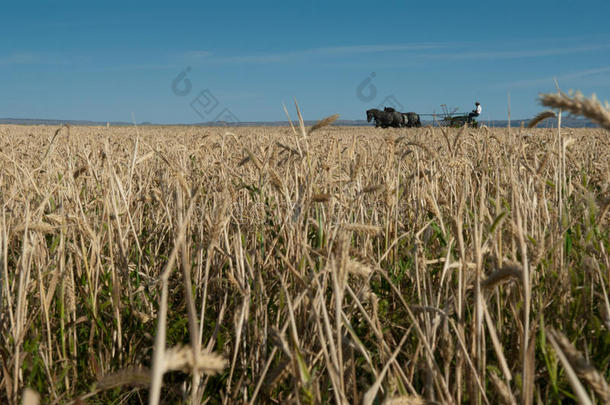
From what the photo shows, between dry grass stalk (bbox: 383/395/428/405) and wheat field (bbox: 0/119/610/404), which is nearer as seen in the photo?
dry grass stalk (bbox: 383/395/428/405)

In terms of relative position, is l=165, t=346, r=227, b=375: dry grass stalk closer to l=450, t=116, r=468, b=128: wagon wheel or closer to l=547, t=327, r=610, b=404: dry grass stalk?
l=547, t=327, r=610, b=404: dry grass stalk

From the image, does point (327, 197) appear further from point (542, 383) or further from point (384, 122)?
point (384, 122)

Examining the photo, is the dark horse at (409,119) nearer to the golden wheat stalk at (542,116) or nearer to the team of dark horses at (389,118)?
the team of dark horses at (389,118)

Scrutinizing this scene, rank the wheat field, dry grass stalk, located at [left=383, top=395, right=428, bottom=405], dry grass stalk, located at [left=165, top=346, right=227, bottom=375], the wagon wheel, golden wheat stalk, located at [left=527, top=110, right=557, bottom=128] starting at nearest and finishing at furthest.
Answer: dry grass stalk, located at [left=165, top=346, right=227, bottom=375], dry grass stalk, located at [left=383, top=395, right=428, bottom=405], the wheat field, golden wheat stalk, located at [left=527, top=110, right=557, bottom=128], the wagon wheel

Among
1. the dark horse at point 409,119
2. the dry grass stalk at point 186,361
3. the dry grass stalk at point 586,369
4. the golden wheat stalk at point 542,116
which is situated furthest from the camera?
the dark horse at point 409,119

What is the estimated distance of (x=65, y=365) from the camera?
141 centimetres

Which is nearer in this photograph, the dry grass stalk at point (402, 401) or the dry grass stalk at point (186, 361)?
the dry grass stalk at point (186, 361)

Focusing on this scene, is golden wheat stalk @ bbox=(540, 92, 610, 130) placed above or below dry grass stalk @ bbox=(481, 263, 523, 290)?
above

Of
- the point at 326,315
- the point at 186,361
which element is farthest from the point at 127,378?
the point at 326,315

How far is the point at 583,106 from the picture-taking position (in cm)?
59

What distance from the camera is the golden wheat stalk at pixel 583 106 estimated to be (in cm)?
57

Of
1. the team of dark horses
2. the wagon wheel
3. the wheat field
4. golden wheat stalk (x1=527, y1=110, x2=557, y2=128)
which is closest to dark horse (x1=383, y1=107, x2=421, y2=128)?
the team of dark horses

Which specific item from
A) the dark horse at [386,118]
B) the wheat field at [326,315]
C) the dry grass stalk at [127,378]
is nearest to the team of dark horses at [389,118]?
the dark horse at [386,118]

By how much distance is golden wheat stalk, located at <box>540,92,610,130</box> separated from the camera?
1.88 feet
